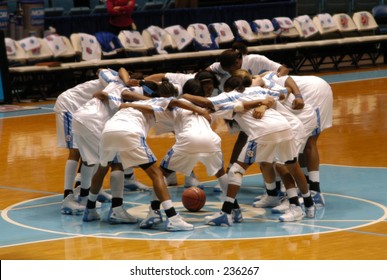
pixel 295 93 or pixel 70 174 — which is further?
pixel 70 174

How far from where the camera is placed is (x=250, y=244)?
10164mm

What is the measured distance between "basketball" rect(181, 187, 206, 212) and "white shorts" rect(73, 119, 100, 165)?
1059 millimetres

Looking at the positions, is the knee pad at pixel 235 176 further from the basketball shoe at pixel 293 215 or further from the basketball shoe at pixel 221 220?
the basketball shoe at pixel 293 215

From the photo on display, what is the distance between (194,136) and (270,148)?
2.61ft

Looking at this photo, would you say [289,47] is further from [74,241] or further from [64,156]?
[74,241]

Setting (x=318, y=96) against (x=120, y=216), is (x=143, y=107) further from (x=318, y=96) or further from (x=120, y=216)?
(x=318, y=96)

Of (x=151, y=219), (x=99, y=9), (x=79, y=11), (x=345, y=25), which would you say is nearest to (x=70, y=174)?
(x=151, y=219)

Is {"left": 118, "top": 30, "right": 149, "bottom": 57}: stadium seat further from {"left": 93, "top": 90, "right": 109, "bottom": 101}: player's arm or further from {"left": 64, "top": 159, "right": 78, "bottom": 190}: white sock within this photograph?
{"left": 93, "top": 90, "right": 109, "bottom": 101}: player's arm

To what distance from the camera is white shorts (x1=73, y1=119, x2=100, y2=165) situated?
38.8ft

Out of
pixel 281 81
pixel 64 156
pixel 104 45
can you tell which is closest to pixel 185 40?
pixel 104 45

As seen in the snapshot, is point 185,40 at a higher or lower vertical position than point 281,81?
lower

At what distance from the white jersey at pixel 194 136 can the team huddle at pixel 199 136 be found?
0.01m

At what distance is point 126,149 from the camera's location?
35.8 ft
